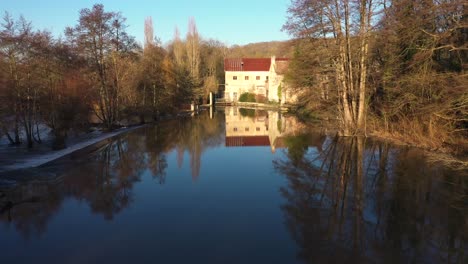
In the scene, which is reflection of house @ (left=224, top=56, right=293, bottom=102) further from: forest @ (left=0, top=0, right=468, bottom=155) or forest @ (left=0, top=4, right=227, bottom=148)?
forest @ (left=0, top=0, right=468, bottom=155)

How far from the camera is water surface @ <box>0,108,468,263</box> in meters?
5.94

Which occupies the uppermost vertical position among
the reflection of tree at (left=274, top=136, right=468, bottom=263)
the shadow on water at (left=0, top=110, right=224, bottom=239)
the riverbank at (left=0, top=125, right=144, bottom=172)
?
the riverbank at (left=0, top=125, right=144, bottom=172)

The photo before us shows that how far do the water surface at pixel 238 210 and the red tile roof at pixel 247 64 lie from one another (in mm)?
55503

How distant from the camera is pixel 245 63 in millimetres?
69625

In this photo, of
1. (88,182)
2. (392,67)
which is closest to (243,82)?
(392,67)

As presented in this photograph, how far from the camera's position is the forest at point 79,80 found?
639 inches

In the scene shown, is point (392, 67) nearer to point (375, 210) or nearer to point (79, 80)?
point (375, 210)

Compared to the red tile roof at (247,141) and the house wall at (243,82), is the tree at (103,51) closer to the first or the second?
the red tile roof at (247,141)

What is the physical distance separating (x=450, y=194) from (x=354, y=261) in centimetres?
507

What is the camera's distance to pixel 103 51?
2428 cm

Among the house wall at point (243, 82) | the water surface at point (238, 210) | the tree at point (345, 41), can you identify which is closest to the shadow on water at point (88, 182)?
the water surface at point (238, 210)

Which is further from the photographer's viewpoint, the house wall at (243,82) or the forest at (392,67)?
the house wall at (243,82)

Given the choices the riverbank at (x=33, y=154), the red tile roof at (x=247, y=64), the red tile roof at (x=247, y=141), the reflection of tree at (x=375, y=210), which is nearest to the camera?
the reflection of tree at (x=375, y=210)

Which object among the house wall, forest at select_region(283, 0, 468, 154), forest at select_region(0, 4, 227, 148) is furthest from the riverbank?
the house wall
